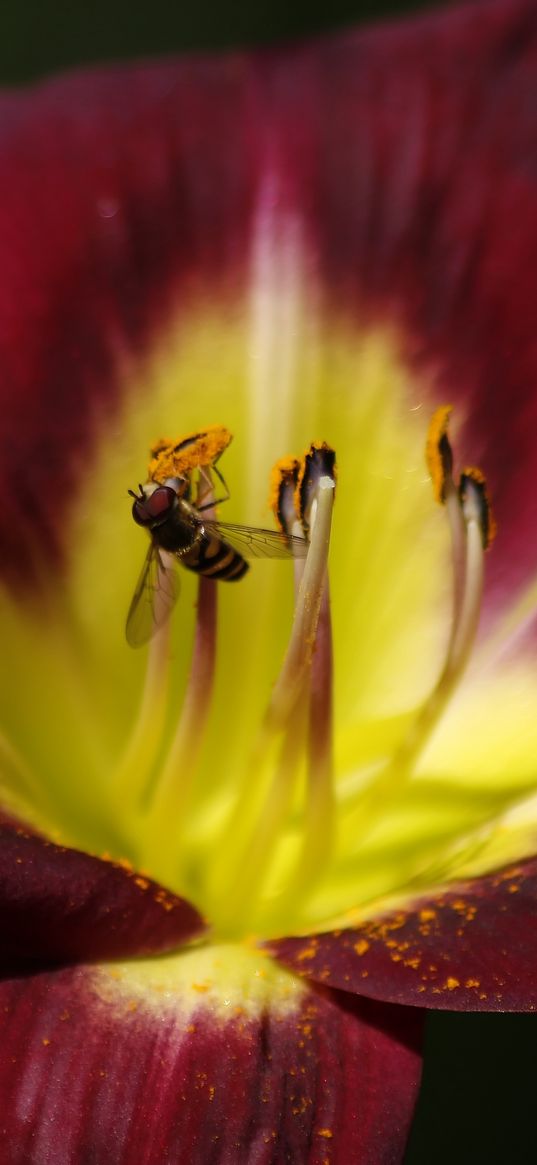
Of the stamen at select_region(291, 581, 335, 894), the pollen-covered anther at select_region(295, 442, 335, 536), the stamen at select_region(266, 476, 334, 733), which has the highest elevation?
the pollen-covered anther at select_region(295, 442, 335, 536)

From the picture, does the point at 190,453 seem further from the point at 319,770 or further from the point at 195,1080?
the point at 195,1080

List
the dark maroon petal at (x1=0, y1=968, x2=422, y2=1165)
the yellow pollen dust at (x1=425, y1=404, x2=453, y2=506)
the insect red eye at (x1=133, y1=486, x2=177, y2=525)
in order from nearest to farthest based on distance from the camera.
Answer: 1. the dark maroon petal at (x1=0, y1=968, x2=422, y2=1165)
2. the insect red eye at (x1=133, y1=486, x2=177, y2=525)
3. the yellow pollen dust at (x1=425, y1=404, x2=453, y2=506)

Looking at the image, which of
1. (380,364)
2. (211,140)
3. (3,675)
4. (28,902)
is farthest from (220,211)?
(28,902)

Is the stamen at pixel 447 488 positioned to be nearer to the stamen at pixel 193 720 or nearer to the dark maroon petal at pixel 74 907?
the stamen at pixel 193 720

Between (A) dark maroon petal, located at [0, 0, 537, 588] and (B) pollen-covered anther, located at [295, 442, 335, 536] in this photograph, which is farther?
(A) dark maroon petal, located at [0, 0, 537, 588]

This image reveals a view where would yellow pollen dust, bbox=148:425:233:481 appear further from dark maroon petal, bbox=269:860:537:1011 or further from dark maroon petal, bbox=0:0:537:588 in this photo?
dark maroon petal, bbox=269:860:537:1011

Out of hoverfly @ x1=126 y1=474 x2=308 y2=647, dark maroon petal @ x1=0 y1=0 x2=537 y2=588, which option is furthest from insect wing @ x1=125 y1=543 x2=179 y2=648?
dark maroon petal @ x1=0 y1=0 x2=537 y2=588

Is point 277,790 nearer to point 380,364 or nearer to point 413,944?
point 413,944

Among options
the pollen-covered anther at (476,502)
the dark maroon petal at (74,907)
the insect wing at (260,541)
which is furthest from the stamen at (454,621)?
the dark maroon petal at (74,907)
